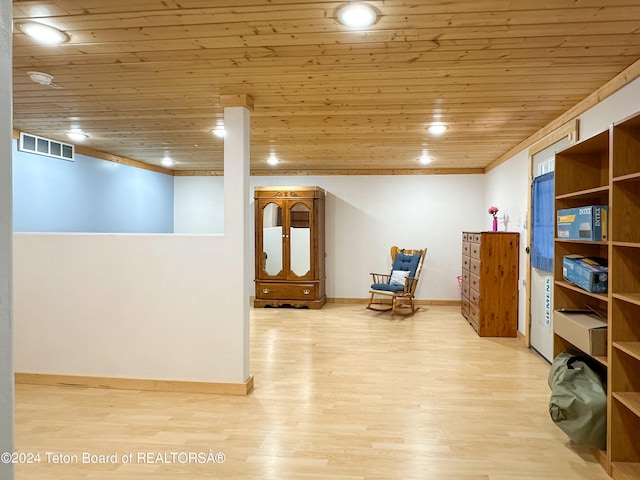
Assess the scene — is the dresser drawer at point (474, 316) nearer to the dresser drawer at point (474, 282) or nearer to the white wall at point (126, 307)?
the dresser drawer at point (474, 282)

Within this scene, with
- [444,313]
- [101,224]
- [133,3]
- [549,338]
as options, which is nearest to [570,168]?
[549,338]

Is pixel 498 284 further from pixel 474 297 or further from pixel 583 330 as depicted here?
pixel 583 330

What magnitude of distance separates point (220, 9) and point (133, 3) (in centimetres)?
37

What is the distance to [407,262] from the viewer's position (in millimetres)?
6172

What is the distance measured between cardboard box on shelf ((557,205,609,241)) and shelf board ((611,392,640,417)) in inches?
30.5

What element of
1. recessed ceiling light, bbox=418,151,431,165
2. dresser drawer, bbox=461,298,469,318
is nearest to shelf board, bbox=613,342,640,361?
dresser drawer, bbox=461,298,469,318

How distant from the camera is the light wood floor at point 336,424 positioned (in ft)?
6.97

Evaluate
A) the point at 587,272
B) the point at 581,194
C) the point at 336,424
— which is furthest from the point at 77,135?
the point at 587,272

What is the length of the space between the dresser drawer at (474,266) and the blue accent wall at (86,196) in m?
4.81

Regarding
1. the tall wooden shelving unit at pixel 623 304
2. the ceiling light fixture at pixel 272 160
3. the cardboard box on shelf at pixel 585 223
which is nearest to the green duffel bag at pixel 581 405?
the tall wooden shelving unit at pixel 623 304

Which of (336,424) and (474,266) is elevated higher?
(474,266)

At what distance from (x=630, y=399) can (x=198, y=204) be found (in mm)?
6504

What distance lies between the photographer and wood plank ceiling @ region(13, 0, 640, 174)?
187cm

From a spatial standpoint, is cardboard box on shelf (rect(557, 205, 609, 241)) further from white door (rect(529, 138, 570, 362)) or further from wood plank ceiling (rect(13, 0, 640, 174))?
white door (rect(529, 138, 570, 362))
